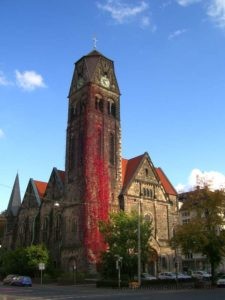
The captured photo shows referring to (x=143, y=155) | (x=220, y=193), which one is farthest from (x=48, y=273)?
(x=220, y=193)

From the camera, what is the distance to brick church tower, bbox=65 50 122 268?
5372 centimetres

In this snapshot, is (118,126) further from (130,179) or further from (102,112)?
(130,179)

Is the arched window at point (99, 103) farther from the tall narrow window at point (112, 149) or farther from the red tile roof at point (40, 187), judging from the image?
the red tile roof at point (40, 187)

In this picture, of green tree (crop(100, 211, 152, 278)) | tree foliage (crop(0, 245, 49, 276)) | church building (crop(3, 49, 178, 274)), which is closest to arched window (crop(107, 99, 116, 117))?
church building (crop(3, 49, 178, 274))

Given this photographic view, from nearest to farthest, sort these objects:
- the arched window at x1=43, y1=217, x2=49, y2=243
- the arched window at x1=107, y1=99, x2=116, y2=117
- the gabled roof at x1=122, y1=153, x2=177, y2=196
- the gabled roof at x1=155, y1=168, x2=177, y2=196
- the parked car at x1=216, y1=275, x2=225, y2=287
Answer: the parked car at x1=216, y1=275, x2=225, y2=287, the gabled roof at x1=122, y1=153, x2=177, y2=196, the arched window at x1=43, y1=217, x2=49, y2=243, the arched window at x1=107, y1=99, x2=116, y2=117, the gabled roof at x1=155, y1=168, x2=177, y2=196

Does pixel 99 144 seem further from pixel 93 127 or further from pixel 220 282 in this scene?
pixel 220 282

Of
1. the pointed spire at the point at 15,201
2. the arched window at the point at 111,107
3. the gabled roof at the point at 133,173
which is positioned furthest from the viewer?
the pointed spire at the point at 15,201

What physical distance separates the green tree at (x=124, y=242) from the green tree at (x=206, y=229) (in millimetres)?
3658

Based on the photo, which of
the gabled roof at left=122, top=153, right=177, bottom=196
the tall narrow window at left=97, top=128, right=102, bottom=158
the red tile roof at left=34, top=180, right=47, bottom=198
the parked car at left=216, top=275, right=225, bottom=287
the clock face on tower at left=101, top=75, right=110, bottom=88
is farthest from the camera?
the red tile roof at left=34, top=180, right=47, bottom=198

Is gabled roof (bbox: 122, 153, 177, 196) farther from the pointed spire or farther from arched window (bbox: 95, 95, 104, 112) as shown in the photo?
the pointed spire

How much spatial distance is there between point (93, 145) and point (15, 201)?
94.3ft

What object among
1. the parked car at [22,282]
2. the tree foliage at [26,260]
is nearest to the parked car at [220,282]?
the parked car at [22,282]

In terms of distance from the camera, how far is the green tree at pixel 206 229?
1676 inches

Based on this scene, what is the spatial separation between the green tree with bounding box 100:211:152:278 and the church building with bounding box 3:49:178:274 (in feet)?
17.8
